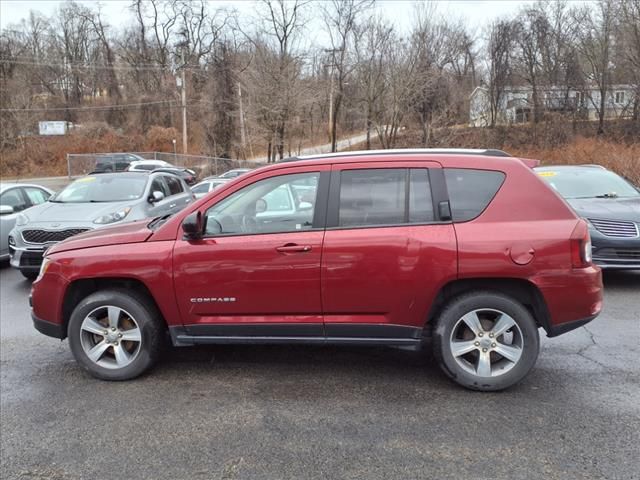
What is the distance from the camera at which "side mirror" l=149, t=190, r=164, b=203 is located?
9.09m

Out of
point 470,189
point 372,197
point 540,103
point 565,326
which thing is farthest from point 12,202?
point 540,103

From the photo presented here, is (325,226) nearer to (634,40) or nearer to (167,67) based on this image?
(634,40)

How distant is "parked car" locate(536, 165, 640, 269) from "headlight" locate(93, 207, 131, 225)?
6261mm

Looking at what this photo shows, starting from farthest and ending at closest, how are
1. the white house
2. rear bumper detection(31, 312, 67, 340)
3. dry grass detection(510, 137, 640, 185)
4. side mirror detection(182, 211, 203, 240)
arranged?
the white house → dry grass detection(510, 137, 640, 185) → rear bumper detection(31, 312, 67, 340) → side mirror detection(182, 211, 203, 240)

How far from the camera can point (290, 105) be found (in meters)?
37.2

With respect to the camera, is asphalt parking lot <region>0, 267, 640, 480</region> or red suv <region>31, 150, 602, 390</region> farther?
red suv <region>31, 150, 602, 390</region>

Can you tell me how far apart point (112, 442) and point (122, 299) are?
1172mm

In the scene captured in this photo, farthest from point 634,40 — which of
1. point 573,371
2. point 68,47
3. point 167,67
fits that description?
point 68,47

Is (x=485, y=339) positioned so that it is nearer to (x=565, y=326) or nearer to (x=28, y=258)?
(x=565, y=326)

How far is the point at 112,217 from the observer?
7.84 meters

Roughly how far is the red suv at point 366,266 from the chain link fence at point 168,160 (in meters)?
31.7

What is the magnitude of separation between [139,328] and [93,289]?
581 mm

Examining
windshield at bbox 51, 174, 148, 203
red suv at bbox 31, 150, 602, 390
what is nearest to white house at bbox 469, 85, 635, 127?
windshield at bbox 51, 174, 148, 203

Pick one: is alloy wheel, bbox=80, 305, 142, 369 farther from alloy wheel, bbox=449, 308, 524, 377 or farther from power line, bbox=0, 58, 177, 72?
power line, bbox=0, 58, 177, 72
